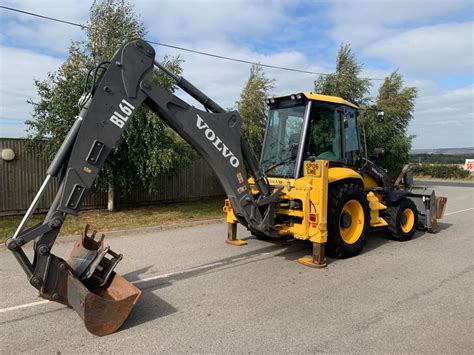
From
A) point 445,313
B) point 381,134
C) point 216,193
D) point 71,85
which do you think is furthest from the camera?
point 381,134

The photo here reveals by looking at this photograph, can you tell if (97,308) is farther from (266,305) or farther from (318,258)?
(318,258)

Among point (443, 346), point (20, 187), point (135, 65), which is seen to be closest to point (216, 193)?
point (20, 187)

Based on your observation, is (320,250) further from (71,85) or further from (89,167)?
(71,85)

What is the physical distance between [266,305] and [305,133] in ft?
10.1

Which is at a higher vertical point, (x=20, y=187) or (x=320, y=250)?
(x=20, y=187)

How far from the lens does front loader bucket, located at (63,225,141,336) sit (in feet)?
11.6

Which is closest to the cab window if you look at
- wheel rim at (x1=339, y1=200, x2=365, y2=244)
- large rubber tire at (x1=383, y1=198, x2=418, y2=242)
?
wheel rim at (x1=339, y1=200, x2=365, y2=244)

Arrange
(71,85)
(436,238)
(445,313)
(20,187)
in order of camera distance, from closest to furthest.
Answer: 1. (445,313)
2. (436,238)
3. (71,85)
4. (20,187)

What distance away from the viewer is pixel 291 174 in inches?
254

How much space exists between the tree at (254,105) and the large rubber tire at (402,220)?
6.23 m

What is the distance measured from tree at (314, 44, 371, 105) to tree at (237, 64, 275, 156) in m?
3.95

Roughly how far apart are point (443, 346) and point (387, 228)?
4.44 metres

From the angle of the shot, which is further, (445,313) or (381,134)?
(381,134)

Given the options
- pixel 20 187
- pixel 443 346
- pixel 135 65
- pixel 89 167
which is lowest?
pixel 443 346
